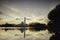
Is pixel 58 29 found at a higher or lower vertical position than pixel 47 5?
lower

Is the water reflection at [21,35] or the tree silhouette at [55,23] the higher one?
the tree silhouette at [55,23]

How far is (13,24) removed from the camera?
135 cm

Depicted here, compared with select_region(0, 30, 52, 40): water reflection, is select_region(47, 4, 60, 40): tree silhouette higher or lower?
higher

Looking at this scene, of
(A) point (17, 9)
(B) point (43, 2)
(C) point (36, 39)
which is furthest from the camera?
(B) point (43, 2)

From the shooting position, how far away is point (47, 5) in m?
1.57

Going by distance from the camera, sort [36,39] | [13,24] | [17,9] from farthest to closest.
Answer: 1. [17,9]
2. [13,24]
3. [36,39]

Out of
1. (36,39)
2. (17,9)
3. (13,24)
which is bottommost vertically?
(36,39)

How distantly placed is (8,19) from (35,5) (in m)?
0.31

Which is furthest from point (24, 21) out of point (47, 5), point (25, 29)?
point (47, 5)

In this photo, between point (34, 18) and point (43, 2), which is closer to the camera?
point (34, 18)

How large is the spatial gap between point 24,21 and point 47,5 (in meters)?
0.29

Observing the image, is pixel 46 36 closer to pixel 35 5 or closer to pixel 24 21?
pixel 24 21

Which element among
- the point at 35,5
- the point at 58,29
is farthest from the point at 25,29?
the point at 35,5

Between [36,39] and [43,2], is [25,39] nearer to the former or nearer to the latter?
[36,39]
